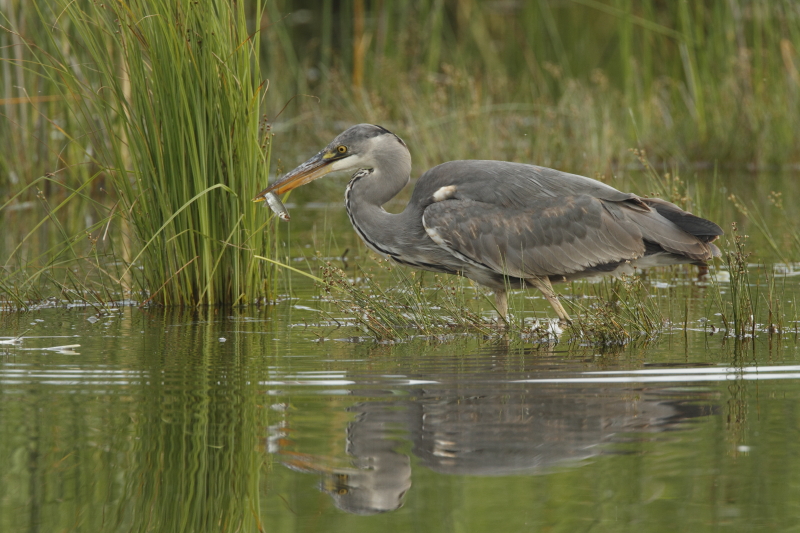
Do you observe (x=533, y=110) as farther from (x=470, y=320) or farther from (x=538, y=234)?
(x=470, y=320)

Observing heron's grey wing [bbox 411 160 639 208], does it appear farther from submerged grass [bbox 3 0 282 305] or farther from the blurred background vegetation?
the blurred background vegetation

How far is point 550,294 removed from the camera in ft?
21.9

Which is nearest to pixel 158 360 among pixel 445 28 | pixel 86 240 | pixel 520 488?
pixel 520 488

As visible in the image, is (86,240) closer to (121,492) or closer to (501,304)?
(501,304)

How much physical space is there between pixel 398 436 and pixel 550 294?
269 cm

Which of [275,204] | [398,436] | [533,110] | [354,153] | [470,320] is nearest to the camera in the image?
[398,436]

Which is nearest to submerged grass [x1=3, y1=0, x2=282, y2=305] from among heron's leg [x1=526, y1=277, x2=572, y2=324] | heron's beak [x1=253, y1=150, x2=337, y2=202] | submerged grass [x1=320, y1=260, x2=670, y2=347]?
heron's beak [x1=253, y1=150, x2=337, y2=202]

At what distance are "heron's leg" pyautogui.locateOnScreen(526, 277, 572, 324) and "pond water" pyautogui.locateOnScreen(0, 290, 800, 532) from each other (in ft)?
2.23

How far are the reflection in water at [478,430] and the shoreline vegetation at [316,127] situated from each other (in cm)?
122

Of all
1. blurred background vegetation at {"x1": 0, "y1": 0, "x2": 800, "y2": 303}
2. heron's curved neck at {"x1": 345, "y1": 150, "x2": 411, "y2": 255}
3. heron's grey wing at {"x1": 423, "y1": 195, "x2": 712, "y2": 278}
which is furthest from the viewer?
blurred background vegetation at {"x1": 0, "y1": 0, "x2": 800, "y2": 303}

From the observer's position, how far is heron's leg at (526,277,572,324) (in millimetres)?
6500

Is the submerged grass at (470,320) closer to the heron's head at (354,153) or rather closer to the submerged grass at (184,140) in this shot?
the heron's head at (354,153)

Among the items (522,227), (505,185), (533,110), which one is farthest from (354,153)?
(533,110)

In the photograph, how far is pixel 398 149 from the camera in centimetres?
704
